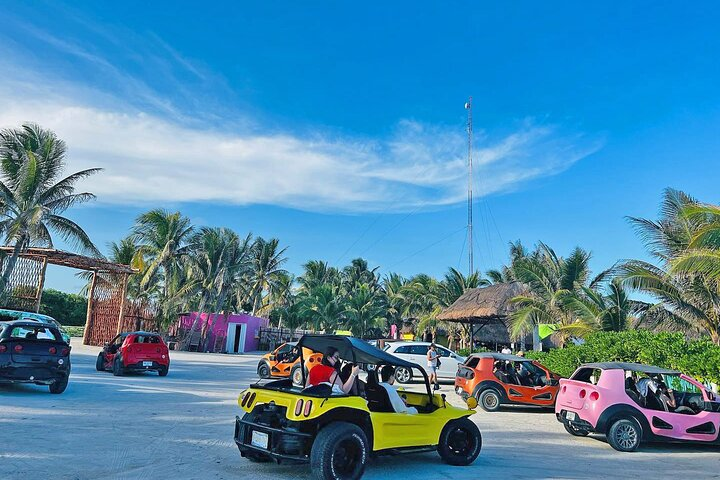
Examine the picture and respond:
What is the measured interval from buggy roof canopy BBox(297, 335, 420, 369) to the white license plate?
5.17ft

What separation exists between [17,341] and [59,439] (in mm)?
4923

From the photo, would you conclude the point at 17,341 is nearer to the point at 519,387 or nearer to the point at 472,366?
the point at 472,366

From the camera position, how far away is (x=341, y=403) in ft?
20.5

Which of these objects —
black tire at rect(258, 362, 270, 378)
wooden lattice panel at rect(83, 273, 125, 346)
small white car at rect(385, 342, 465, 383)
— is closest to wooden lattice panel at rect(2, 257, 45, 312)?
wooden lattice panel at rect(83, 273, 125, 346)

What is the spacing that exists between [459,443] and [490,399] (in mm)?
6876

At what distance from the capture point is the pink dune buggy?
9375mm

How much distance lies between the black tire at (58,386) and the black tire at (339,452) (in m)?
8.95

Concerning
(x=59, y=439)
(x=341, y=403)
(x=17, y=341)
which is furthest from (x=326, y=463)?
(x=17, y=341)

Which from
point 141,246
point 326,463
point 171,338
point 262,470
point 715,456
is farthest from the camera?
point 171,338

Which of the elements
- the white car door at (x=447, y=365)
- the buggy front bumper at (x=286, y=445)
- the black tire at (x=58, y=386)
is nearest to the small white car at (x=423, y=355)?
the white car door at (x=447, y=365)

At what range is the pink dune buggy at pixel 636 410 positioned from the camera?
9.38 meters

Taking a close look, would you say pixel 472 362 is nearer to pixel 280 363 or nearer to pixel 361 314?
pixel 280 363

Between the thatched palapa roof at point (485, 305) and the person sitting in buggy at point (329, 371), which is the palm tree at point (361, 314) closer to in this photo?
the thatched palapa roof at point (485, 305)

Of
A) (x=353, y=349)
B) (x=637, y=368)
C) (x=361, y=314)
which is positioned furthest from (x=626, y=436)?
(x=361, y=314)
